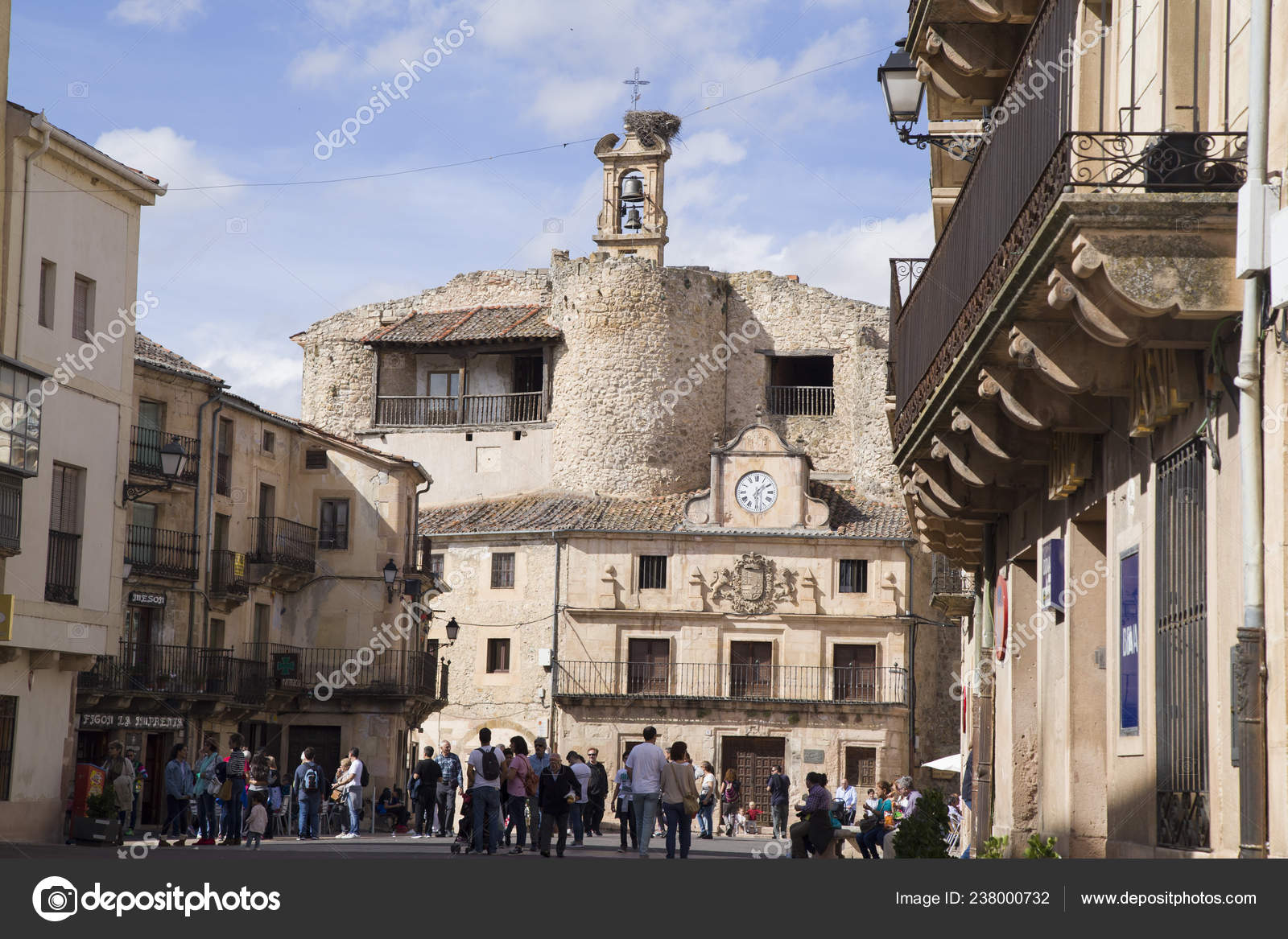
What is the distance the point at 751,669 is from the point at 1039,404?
126ft

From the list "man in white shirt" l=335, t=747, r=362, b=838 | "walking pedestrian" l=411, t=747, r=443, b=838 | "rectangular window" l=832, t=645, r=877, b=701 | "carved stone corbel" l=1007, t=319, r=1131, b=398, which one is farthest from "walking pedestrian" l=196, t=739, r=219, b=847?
"rectangular window" l=832, t=645, r=877, b=701

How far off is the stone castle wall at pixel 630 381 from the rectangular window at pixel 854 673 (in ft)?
29.5

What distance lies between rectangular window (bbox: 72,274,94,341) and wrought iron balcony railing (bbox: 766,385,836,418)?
3551 centimetres

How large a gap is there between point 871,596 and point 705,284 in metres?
13.2

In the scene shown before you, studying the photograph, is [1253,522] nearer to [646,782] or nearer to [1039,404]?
[1039,404]

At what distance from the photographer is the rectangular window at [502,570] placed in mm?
51812

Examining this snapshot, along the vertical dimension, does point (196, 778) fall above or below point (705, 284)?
below

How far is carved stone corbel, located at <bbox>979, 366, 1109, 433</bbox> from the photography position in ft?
36.7

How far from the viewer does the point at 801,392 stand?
59156mm

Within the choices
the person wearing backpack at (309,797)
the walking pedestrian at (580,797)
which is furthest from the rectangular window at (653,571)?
the walking pedestrian at (580,797)

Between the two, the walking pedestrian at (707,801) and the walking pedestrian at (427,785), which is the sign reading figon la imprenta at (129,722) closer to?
the walking pedestrian at (427,785)

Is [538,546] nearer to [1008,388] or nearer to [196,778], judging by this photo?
[196,778]

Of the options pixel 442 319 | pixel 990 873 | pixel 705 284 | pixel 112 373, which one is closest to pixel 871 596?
pixel 705 284

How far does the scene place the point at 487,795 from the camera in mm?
19688
